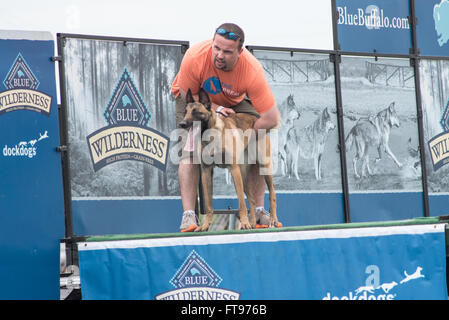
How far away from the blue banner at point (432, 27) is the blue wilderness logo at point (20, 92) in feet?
16.3

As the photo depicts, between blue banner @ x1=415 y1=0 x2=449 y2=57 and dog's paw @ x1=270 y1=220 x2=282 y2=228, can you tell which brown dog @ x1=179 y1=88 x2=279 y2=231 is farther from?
blue banner @ x1=415 y1=0 x2=449 y2=57

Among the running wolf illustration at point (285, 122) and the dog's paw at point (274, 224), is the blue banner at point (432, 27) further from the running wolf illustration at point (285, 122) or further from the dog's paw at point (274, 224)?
the dog's paw at point (274, 224)

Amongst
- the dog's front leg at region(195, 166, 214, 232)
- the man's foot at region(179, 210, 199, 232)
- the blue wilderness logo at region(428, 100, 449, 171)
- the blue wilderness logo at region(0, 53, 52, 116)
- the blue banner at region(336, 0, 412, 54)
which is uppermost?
the blue banner at region(336, 0, 412, 54)

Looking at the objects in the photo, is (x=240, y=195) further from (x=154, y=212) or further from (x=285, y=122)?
(x=285, y=122)

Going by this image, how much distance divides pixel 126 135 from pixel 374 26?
3.52 m

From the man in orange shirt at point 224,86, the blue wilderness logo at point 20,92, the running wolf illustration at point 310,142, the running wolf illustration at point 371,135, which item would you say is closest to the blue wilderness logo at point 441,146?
the running wolf illustration at point 371,135

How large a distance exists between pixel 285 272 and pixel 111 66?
3322 millimetres

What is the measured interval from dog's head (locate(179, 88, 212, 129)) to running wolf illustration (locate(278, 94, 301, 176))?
7.14ft

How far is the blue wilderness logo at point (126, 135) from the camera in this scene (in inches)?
279

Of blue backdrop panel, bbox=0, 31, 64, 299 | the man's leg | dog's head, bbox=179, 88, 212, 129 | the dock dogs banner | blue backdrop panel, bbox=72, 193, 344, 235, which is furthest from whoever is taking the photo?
blue backdrop panel, bbox=72, 193, 344, 235

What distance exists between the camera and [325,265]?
4.96 metres

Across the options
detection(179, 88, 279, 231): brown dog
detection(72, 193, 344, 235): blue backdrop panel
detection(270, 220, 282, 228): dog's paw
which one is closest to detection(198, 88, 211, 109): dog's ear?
detection(179, 88, 279, 231): brown dog

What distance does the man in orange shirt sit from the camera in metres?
6.10
